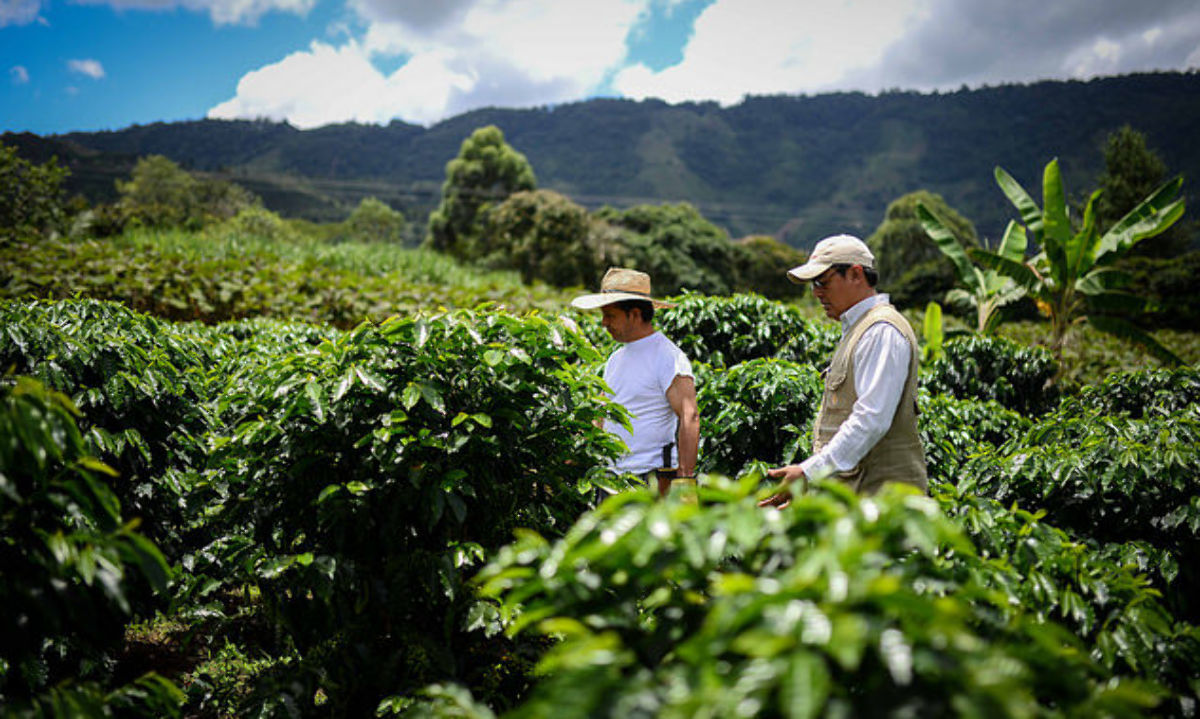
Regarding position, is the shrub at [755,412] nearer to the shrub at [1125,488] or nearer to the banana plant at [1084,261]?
the shrub at [1125,488]

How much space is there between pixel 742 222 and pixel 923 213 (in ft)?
345

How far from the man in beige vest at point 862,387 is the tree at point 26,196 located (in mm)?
17864

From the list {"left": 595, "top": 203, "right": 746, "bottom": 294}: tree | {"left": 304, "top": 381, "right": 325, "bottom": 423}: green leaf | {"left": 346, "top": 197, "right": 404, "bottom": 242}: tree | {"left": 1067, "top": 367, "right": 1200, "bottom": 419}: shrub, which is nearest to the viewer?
{"left": 304, "top": 381, "right": 325, "bottom": 423}: green leaf

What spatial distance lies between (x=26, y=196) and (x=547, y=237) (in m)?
13.5

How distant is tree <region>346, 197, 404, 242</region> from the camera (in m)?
55.5

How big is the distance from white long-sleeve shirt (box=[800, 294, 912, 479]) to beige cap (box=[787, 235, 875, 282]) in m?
0.31

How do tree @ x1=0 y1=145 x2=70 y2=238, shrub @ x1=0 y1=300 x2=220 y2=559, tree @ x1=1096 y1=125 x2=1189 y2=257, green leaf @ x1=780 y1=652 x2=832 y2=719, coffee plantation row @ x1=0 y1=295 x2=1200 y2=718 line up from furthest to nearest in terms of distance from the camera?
1. tree @ x1=1096 y1=125 x2=1189 y2=257
2. tree @ x1=0 y1=145 x2=70 y2=238
3. shrub @ x1=0 y1=300 x2=220 y2=559
4. coffee plantation row @ x1=0 y1=295 x2=1200 y2=718
5. green leaf @ x1=780 y1=652 x2=832 y2=719

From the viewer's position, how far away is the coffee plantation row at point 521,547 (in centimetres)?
96

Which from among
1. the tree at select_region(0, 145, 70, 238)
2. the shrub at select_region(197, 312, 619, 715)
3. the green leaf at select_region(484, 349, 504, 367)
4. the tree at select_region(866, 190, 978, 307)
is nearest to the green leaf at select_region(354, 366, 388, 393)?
the shrub at select_region(197, 312, 619, 715)

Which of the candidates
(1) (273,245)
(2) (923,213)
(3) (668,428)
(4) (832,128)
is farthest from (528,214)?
(4) (832,128)

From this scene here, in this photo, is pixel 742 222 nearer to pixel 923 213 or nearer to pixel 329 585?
pixel 923 213

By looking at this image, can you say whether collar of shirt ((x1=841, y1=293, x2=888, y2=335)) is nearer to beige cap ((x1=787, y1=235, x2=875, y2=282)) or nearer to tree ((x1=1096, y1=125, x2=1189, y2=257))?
beige cap ((x1=787, y1=235, x2=875, y2=282))

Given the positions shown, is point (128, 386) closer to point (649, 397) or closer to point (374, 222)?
point (649, 397)

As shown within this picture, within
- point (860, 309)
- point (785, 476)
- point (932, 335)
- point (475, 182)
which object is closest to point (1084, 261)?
point (932, 335)
